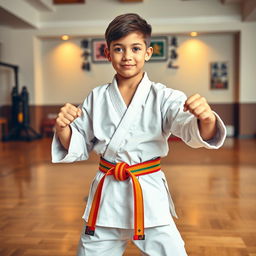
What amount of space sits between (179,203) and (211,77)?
576cm

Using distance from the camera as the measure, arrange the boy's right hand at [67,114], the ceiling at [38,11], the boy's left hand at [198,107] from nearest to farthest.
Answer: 1. the boy's left hand at [198,107]
2. the boy's right hand at [67,114]
3. the ceiling at [38,11]

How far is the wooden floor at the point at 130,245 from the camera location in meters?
2.07

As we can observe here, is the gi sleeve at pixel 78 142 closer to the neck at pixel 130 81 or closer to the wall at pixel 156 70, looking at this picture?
the neck at pixel 130 81

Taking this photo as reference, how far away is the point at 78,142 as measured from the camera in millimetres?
1197

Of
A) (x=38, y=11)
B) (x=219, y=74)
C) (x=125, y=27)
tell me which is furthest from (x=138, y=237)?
(x=38, y=11)

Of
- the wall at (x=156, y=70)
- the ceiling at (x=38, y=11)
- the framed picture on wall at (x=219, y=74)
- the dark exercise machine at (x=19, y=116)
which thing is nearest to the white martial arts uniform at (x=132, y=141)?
the ceiling at (x=38, y=11)

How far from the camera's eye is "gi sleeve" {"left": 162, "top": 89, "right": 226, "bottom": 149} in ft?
3.31

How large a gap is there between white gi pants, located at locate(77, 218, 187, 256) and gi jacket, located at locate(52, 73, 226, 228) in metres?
0.03

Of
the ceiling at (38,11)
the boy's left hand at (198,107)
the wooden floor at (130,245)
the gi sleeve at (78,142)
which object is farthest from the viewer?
the ceiling at (38,11)

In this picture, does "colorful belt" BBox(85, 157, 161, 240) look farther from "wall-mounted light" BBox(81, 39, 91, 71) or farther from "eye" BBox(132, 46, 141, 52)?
"wall-mounted light" BBox(81, 39, 91, 71)

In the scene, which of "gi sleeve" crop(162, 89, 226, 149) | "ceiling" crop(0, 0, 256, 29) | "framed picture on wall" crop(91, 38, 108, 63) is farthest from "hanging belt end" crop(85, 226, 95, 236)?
"framed picture on wall" crop(91, 38, 108, 63)

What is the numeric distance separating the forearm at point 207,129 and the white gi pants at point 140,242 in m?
0.33

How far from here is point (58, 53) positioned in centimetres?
Answer: 848

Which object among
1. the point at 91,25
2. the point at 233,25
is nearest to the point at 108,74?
the point at 91,25
